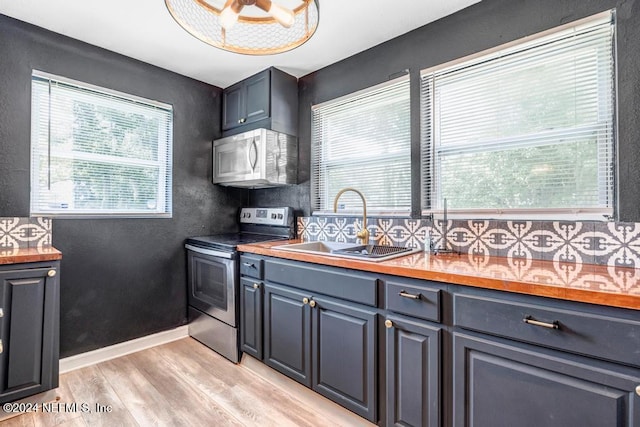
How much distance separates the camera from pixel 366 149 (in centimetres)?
246

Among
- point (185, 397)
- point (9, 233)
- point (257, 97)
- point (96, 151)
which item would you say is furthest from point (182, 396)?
point (257, 97)

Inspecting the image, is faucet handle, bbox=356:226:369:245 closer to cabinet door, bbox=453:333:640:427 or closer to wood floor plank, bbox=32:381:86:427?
cabinet door, bbox=453:333:640:427

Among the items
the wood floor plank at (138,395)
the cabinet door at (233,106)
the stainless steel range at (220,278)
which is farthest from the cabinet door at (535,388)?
the cabinet door at (233,106)

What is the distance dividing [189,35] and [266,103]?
73 cm

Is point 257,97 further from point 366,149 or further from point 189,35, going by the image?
point 366,149

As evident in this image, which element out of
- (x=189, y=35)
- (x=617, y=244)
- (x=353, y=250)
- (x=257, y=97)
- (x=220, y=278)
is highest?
(x=189, y=35)

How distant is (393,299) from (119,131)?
246 cm

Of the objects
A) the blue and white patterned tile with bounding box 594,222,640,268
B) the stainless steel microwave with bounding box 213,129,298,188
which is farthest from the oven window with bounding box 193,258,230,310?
the blue and white patterned tile with bounding box 594,222,640,268

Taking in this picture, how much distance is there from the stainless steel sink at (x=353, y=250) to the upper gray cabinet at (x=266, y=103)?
1.04m

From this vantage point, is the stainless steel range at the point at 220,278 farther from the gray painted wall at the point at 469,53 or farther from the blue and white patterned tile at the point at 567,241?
the blue and white patterned tile at the point at 567,241

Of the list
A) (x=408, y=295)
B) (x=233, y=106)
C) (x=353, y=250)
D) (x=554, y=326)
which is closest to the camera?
(x=554, y=326)

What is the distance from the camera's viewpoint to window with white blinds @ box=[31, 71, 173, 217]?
221 cm

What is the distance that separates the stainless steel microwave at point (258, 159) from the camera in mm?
2650

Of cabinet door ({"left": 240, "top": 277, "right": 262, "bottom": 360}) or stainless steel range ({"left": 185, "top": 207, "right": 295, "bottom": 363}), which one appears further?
stainless steel range ({"left": 185, "top": 207, "right": 295, "bottom": 363})
